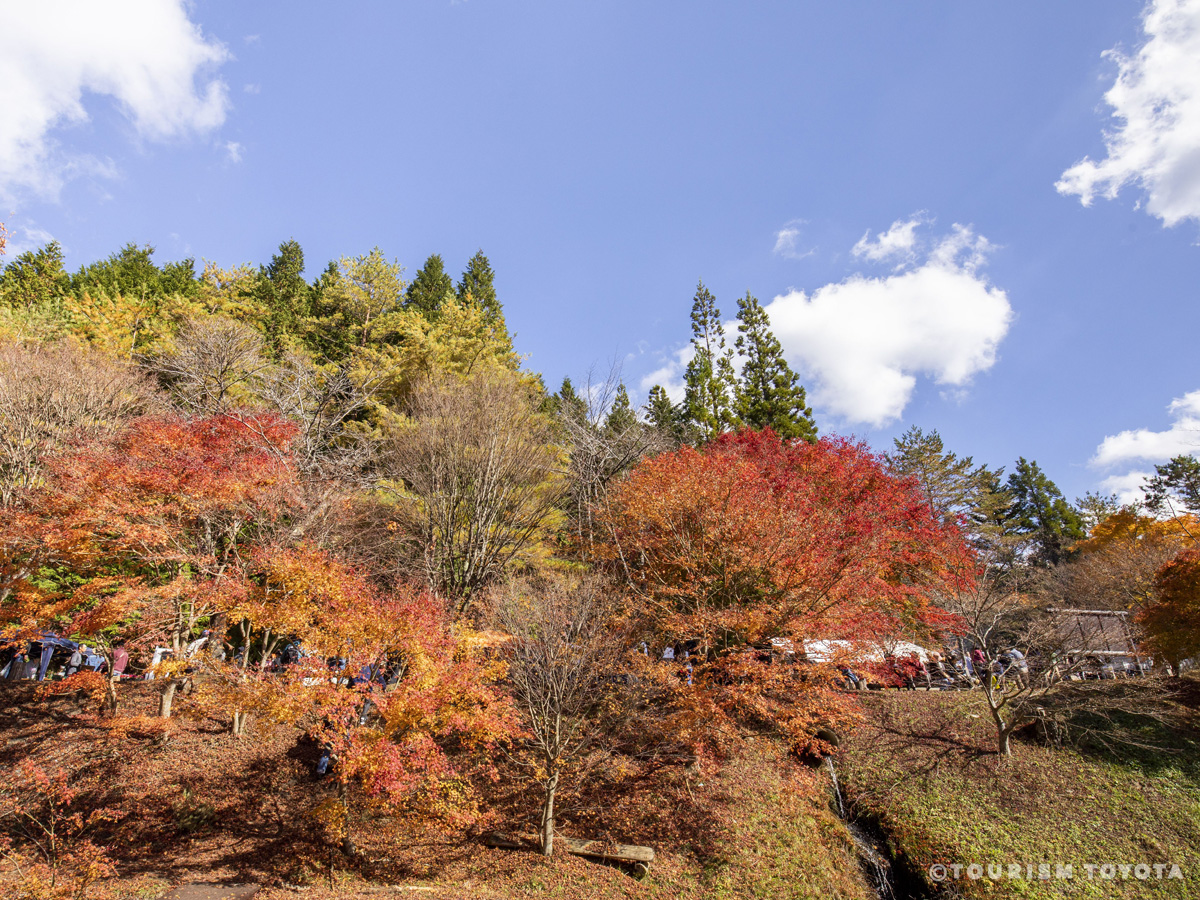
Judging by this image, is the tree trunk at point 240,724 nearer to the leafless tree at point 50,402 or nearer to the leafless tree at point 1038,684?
the leafless tree at point 50,402

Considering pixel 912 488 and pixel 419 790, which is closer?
pixel 419 790

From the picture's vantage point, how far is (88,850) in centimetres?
786

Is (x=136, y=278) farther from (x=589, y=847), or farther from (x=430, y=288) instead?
(x=589, y=847)

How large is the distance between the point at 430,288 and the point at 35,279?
21.7 metres

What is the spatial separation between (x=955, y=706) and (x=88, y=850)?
19727 mm

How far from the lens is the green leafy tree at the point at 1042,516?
42875 millimetres

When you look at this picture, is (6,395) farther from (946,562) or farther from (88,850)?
(946,562)

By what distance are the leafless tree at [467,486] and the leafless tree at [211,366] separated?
6734 millimetres

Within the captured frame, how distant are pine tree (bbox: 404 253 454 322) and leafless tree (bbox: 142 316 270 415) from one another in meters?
11.7

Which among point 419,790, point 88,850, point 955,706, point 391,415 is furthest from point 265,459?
point 955,706

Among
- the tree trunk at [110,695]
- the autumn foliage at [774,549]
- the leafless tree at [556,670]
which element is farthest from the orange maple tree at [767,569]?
the tree trunk at [110,695]


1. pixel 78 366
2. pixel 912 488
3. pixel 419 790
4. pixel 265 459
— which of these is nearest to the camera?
pixel 419 790

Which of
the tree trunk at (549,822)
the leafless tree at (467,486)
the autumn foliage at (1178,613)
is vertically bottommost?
the tree trunk at (549,822)

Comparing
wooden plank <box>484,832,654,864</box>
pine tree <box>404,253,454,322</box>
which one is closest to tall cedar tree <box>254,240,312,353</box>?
pine tree <box>404,253,454,322</box>
